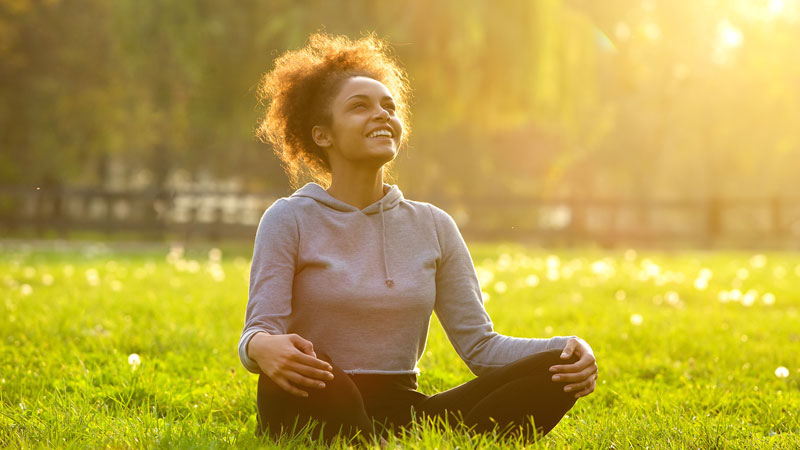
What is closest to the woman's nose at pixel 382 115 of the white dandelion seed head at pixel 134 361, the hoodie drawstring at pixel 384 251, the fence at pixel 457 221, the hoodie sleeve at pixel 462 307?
the hoodie drawstring at pixel 384 251

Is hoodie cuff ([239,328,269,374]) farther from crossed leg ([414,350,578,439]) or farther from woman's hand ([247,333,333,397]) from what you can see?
crossed leg ([414,350,578,439])

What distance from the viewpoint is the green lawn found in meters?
3.02

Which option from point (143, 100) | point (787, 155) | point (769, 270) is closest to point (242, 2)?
point (143, 100)

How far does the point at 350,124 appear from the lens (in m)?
2.95

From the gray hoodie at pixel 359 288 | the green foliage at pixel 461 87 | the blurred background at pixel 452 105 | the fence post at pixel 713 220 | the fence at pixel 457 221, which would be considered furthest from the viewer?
the fence post at pixel 713 220

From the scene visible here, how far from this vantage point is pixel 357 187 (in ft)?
10.0

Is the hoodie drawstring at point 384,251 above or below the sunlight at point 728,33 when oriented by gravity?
below

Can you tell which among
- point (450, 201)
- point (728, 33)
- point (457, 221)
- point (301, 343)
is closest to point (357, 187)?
point (301, 343)

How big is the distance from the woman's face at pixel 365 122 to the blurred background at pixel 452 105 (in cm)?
258

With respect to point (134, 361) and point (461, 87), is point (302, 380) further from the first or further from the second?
point (461, 87)

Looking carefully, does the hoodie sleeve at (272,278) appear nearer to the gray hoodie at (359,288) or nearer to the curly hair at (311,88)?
the gray hoodie at (359,288)

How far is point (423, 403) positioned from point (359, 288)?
51 cm

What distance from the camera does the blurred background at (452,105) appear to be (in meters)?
15.7

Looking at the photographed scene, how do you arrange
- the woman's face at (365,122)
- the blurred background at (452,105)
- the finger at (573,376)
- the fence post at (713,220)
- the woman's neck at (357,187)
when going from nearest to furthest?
the finger at (573,376)
the woman's face at (365,122)
the woman's neck at (357,187)
the blurred background at (452,105)
the fence post at (713,220)
